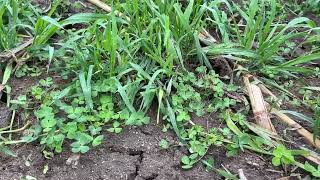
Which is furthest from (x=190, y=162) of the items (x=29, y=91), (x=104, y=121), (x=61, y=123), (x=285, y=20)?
(x=285, y=20)

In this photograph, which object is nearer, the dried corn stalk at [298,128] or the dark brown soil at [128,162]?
the dark brown soil at [128,162]

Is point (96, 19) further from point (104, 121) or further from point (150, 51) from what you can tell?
point (104, 121)

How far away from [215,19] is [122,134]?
91cm

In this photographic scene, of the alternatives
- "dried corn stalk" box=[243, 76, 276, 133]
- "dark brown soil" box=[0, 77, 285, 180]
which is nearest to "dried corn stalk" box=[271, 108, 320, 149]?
"dried corn stalk" box=[243, 76, 276, 133]

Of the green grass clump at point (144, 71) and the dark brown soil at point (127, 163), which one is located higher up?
the green grass clump at point (144, 71)

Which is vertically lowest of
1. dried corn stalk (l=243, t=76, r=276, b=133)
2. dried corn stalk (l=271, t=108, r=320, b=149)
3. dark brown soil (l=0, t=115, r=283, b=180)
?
dark brown soil (l=0, t=115, r=283, b=180)

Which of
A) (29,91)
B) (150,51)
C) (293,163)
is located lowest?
(293,163)

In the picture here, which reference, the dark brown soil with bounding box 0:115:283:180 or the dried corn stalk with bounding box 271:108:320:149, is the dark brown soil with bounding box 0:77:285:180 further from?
the dried corn stalk with bounding box 271:108:320:149

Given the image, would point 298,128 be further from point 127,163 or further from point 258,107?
point 127,163

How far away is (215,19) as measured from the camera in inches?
107

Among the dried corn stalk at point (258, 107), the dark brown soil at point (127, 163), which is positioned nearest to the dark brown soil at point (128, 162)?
the dark brown soil at point (127, 163)

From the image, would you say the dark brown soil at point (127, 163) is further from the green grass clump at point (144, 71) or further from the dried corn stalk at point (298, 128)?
the dried corn stalk at point (298, 128)

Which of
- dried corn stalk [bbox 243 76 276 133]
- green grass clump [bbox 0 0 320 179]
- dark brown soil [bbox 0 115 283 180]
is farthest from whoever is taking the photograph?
dried corn stalk [bbox 243 76 276 133]

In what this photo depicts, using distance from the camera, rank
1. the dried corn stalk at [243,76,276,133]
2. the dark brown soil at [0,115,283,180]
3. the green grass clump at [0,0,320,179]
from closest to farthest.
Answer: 1. the dark brown soil at [0,115,283,180]
2. the green grass clump at [0,0,320,179]
3. the dried corn stalk at [243,76,276,133]
